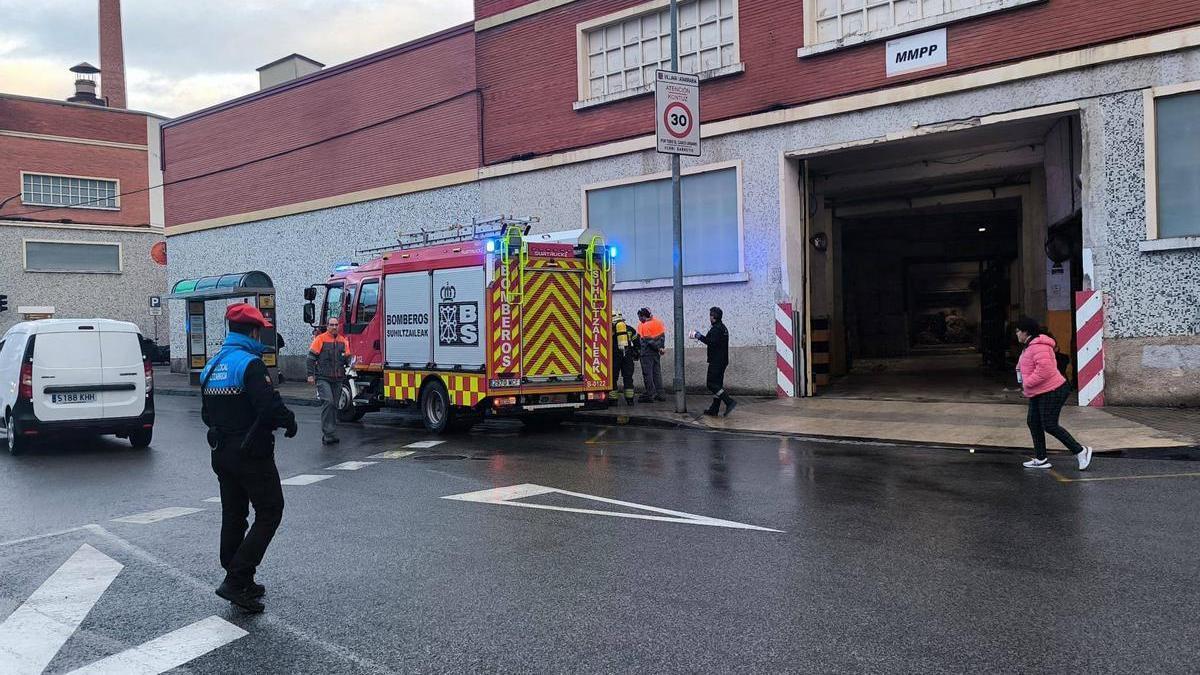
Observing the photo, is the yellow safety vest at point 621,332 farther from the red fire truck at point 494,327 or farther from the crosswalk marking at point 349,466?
the crosswalk marking at point 349,466

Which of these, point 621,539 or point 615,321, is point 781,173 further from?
point 621,539

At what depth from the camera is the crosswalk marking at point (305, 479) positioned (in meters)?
9.73

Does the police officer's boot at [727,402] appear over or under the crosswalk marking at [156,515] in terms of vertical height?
over

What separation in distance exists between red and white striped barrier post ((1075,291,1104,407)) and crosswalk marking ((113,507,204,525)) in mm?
12094

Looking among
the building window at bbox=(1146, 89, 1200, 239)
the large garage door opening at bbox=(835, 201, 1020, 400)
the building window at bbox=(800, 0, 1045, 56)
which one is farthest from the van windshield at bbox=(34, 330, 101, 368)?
the large garage door opening at bbox=(835, 201, 1020, 400)

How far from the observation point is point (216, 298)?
83.2 feet

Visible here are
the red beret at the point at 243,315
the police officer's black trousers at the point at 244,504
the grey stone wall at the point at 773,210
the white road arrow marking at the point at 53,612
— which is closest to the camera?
the white road arrow marking at the point at 53,612

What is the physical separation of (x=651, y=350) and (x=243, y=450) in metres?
12.1

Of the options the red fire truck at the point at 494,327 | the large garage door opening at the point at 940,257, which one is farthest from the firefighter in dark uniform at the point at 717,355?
the large garage door opening at the point at 940,257

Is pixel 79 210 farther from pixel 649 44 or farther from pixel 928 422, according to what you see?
Result: pixel 928 422

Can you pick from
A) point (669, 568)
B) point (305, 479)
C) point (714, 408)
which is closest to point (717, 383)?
point (714, 408)

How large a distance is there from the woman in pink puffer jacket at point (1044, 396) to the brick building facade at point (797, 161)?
4830 mm

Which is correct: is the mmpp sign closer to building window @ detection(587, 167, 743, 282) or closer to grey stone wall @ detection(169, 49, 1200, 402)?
grey stone wall @ detection(169, 49, 1200, 402)

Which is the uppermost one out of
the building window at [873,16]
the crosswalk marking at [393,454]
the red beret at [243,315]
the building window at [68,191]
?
the building window at [68,191]
